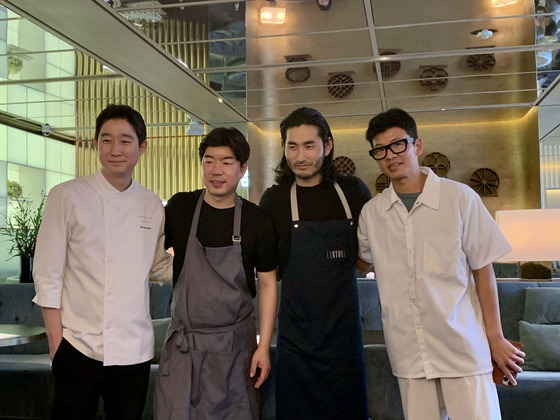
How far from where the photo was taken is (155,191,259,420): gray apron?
1.82m

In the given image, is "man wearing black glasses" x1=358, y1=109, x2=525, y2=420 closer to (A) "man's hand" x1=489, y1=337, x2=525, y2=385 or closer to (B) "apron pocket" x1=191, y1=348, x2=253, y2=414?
(A) "man's hand" x1=489, y1=337, x2=525, y2=385

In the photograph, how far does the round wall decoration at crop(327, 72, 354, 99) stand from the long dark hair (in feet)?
17.3

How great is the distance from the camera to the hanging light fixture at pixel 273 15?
17.4 feet

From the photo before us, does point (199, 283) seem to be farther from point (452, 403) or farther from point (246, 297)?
point (452, 403)

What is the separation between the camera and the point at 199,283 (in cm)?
191

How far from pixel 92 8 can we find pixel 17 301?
8.40 feet

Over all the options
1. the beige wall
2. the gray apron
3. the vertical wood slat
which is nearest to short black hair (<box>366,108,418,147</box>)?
the gray apron

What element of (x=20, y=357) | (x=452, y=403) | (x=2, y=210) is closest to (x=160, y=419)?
(x=452, y=403)

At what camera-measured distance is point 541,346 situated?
10.5 ft

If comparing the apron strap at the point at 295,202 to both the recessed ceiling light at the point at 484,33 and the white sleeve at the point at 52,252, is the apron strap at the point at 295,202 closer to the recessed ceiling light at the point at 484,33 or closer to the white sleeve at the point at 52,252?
the white sleeve at the point at 52,252

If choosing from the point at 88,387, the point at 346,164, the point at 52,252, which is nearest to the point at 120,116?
the point at 52,252

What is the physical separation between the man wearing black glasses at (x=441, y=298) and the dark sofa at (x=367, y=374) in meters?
0.35

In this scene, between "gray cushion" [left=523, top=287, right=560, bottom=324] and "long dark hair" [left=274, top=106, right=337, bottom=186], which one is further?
"gray cushion" [left=523, top=287, right=560, bottom=324]

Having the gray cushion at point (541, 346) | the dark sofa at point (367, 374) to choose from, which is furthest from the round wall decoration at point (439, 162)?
the gray cushion at point (541, 346)
